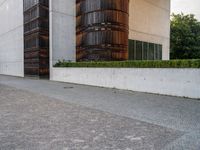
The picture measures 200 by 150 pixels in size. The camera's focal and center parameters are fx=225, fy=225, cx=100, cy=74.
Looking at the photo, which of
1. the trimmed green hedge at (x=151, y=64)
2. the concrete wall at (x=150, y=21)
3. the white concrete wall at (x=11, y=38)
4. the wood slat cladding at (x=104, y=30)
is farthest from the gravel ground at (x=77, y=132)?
the white concrete wall at (x=11, y=38)

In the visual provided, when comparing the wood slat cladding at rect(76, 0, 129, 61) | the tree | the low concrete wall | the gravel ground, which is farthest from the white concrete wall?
the tree

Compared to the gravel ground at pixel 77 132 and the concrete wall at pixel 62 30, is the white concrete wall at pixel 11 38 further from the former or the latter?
the gravel ground at pixel 77 132

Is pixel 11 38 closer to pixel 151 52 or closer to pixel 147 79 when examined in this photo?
pixel 151 52

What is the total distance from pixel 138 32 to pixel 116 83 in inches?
419

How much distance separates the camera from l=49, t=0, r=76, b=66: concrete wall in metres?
18.2

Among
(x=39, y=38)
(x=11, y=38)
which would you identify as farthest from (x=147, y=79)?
(x=11, y=38)

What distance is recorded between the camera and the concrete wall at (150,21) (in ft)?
69.3

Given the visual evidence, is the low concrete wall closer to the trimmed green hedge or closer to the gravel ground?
the trimmed green hedge

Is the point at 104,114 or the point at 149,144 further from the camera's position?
the point at 104,114

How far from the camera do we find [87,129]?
4.70 metres

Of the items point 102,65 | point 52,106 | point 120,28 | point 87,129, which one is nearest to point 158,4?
point 120,28

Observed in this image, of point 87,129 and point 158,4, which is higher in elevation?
point 158,4

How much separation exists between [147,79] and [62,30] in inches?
418

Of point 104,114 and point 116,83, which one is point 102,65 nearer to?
point 116,83
